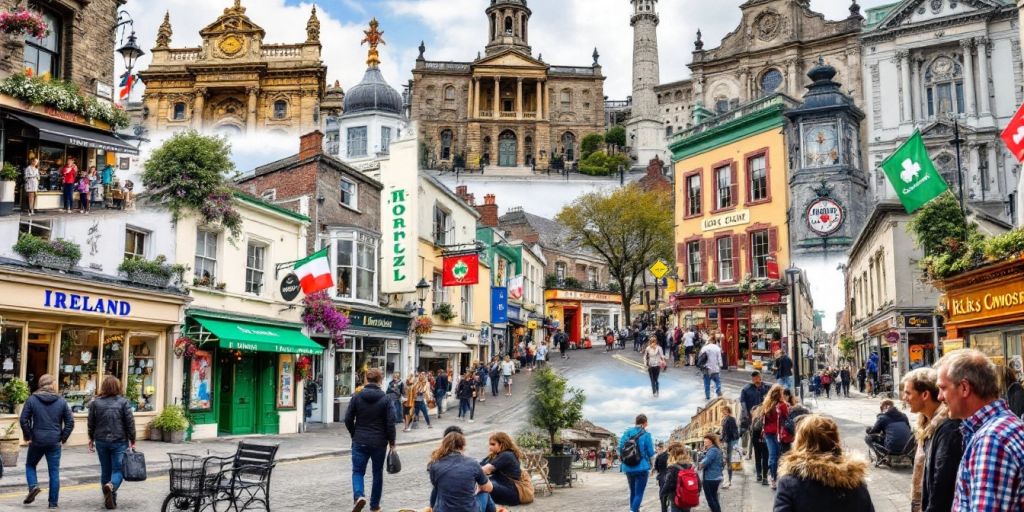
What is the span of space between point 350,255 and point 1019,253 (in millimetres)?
19313

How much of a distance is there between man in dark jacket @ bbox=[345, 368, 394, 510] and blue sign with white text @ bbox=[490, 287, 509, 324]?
28600 mm

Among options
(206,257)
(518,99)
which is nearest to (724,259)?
(206,257)

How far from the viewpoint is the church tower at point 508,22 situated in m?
110

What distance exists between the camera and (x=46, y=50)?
2184cm

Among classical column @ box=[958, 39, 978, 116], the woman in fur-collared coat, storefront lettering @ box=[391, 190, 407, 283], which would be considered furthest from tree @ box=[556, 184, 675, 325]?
classical column @ box=[958, 39, 978, 116]

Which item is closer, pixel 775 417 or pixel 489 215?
pixel 775 417

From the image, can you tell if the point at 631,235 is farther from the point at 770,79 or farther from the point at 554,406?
the point at 770,79

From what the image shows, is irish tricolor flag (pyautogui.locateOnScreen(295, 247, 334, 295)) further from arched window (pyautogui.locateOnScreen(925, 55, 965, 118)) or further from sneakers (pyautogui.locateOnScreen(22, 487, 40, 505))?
arched window (pyautogui.locateOnScreen(925, 55, 965, 118))

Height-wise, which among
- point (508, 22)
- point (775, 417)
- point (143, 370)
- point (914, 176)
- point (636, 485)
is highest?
point (508, 22)

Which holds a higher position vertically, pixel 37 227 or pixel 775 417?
pixel 37 227

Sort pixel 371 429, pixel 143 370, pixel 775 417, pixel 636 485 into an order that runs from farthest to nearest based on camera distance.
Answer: pixel 143 370, pixel 775 417, pixel 636 485, pixel 371 429

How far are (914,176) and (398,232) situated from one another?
17.4m

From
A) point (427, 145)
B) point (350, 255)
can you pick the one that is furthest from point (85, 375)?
point (427, 145)

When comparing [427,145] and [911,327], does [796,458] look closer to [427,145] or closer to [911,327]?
[911,327]
